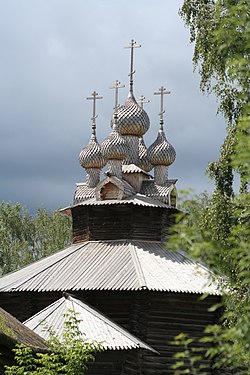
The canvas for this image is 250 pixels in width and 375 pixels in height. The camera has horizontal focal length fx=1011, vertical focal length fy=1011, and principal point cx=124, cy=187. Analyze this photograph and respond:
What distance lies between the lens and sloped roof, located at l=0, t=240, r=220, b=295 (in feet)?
77.6

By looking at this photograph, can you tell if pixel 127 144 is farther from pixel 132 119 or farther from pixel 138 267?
pixel 138 267

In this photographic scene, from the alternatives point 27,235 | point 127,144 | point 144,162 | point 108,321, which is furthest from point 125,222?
point 27,235

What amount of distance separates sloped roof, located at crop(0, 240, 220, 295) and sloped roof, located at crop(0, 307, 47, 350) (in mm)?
7174

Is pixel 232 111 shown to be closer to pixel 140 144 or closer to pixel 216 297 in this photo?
pixel 216 297

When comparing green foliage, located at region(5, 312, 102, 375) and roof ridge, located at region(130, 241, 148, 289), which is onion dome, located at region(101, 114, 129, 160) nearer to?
roof ridge, located at region(130, 241, 148, 289)

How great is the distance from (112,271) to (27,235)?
19.5 meters

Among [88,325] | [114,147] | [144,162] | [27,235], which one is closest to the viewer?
[88,325]

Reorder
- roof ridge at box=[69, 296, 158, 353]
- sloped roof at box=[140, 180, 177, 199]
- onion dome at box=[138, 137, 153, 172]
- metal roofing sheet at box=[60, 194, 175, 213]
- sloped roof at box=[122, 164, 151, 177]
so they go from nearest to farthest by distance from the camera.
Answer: roof ridge at box=[69, 296, 158, 353] < metal roofing sheet at box=[60, 194, 175, 213] < sloped roof at box=[140, 180, 177, 199] < sloped roof at box=[122, 164, 151, 177] < onion dome at box=[138, 137, 153, 172]

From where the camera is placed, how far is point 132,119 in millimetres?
27969

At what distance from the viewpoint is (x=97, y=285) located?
23.7 meters

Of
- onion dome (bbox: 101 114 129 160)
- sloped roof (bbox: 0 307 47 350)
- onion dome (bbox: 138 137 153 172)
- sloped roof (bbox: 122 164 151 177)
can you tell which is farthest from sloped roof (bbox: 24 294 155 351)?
onion dome (bbox: 138 137 153 172)

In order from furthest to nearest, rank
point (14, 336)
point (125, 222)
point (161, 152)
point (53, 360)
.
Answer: point (161, 152) < point (125, 222) < point (14, 336) < point (53, 360)

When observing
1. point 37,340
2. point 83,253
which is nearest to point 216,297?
point 83,253

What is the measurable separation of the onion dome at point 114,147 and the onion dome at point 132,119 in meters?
0.91
